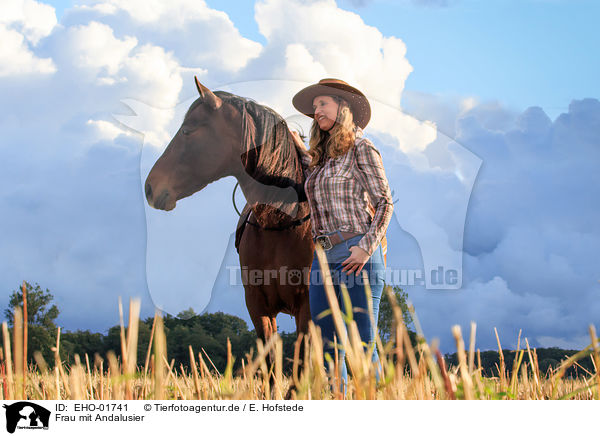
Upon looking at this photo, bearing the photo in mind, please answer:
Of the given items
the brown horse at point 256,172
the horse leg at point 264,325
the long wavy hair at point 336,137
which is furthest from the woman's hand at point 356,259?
the horse leg at point 264,325

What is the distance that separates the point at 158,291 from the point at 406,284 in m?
1.75

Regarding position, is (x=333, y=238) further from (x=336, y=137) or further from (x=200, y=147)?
(x=200, y=147)

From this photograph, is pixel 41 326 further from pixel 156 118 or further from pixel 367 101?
pixel 367 101

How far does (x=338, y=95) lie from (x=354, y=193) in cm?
74

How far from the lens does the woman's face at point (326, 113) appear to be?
121 inches

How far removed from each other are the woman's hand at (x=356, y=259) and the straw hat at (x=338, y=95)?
1130 millimetres

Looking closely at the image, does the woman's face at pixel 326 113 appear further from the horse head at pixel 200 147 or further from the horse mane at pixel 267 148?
the horse head at pixel 200 147

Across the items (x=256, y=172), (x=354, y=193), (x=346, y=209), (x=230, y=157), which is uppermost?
(x=230, y=157)

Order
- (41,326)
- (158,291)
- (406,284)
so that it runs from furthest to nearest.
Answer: (41,326) → (406,284) → (158,291)

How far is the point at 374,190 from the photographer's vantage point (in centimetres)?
287
